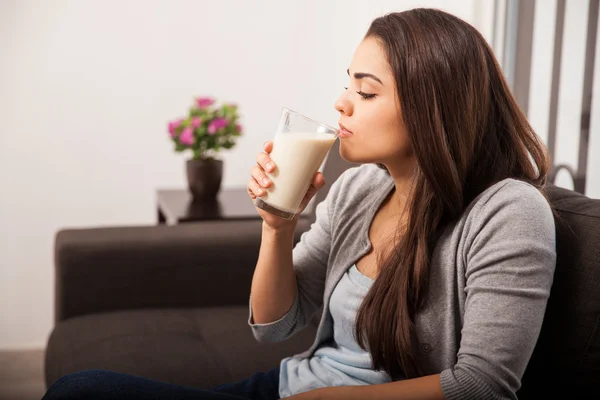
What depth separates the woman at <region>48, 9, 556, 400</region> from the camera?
41.8 inches

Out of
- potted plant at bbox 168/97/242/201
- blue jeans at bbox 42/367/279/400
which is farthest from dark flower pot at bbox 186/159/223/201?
blue jeans at bbox 42/367/279/400

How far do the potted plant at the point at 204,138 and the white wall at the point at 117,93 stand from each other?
520 mm

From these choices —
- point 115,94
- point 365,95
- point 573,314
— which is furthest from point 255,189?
point 115,94

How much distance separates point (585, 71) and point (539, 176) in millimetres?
768

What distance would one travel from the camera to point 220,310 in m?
2.10

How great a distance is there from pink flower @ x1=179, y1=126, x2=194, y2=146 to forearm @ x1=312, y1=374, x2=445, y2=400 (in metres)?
1.66

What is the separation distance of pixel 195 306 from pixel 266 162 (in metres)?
1.04

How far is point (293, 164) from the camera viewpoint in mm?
1179

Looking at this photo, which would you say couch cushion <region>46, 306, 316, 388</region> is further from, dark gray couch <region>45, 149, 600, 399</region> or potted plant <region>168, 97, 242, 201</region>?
potted plant <region>168, 97, 242, 201</region>

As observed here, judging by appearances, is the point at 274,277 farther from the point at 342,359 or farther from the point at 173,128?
the point at 173,128

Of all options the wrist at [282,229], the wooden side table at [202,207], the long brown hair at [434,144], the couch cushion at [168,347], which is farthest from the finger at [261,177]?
the wooden side table at [202,207]

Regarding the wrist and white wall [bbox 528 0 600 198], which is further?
white wall [bbox 528 0 600 198]

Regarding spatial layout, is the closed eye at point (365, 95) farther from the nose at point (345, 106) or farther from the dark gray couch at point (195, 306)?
the dark gray couch at point (195, 306)

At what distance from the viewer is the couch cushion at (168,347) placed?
5.41 ft
